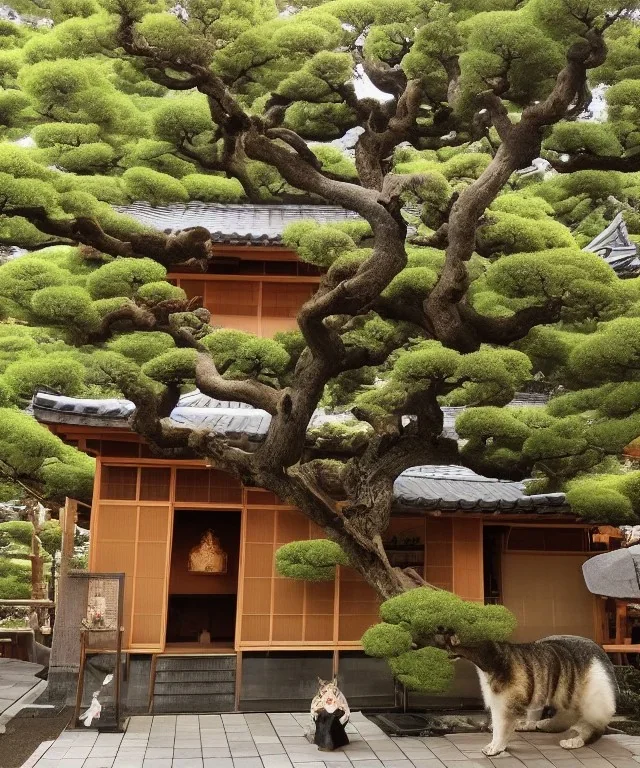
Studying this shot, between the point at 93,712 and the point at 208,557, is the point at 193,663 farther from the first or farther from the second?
the point at 208,557

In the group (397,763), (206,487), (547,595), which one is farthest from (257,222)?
(397,763)

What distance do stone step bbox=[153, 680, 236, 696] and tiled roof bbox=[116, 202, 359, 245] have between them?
6.65 metres

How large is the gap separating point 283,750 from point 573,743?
3.18m

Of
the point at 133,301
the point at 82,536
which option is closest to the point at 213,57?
the point at 133,301

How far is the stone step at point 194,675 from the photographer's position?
11.1m

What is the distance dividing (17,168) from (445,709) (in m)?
8.76

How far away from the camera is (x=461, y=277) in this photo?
27.7ft

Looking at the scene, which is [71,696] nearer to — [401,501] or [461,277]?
[401,501]

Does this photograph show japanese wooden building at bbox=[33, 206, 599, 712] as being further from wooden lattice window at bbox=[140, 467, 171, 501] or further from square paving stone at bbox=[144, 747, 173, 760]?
square paving stone at bbox=[144, 747, 173, 760]

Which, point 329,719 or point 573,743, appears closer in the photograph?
point 329,719

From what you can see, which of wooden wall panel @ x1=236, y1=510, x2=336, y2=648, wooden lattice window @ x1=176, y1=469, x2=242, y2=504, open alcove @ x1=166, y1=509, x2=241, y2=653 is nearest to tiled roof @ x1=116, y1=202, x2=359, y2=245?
wooden lattice window @ x1=176, y1=469, x2=242, y2=504

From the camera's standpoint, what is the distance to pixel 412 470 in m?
13.1

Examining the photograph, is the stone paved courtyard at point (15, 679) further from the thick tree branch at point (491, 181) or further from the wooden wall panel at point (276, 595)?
the thick tree branch at point (491, 181)

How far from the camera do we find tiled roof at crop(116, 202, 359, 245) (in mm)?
13336
